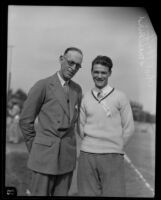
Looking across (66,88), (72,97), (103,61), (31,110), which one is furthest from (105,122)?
(31,110)

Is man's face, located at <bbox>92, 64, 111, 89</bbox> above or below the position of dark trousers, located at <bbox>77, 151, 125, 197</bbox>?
above

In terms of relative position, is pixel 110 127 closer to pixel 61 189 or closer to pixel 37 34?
pixel 61 189

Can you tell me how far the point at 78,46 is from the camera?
153 inches

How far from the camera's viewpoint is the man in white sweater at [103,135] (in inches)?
152

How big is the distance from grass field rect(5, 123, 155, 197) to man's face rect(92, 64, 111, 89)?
1.83 ft

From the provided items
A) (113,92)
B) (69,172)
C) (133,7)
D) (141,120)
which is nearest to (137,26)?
(133,7)

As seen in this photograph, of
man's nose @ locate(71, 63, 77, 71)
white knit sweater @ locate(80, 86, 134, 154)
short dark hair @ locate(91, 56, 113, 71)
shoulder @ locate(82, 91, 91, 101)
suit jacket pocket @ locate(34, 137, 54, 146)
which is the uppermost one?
short dark hair @ locate(91, 56, 113, 71)

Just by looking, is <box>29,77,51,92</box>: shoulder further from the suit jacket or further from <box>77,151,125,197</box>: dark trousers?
<box>77,151,125,197</box>: dark trousers

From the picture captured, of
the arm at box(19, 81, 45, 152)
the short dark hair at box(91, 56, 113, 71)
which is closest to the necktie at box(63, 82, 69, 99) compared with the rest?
the arm at box(19, 81, 45, 152)

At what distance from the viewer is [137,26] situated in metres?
3.94

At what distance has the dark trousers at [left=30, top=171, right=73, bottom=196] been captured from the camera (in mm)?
3793

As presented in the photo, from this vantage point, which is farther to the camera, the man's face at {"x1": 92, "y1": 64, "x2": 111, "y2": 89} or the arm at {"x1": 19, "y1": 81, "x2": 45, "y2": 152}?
the man's face at {"x1": 92, "y1": 64, "x2": 111, "y2": 89}

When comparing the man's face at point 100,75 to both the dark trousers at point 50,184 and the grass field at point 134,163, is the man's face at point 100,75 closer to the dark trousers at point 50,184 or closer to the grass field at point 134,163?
the grass field at point 134,163

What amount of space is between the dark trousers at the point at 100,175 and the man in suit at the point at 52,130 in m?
0.13
